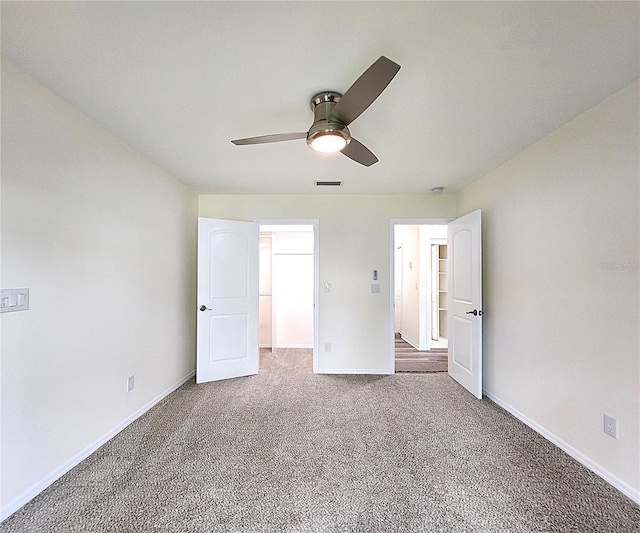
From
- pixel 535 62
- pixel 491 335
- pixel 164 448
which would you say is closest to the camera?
pixel 535 62

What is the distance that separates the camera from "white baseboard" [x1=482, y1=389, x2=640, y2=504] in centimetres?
171

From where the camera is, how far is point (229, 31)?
133cm

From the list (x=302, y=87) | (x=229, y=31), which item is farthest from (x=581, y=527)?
(x=229, y=31)

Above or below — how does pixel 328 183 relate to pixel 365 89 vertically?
above

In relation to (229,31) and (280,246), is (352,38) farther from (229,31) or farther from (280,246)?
(280,246)

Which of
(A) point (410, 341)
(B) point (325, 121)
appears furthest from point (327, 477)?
(A) point (410, 341)

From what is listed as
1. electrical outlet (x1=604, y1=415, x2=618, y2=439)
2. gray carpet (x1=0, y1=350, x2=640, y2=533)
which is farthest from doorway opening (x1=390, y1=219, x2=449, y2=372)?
electrical outlet (x1=604, y1=415, x2=618, y2=439)

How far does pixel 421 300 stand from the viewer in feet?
17.4

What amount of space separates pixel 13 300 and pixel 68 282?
0.37 m

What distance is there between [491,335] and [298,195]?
2.76m

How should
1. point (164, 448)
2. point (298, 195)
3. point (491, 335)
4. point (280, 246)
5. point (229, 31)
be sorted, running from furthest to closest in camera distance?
point (280, 246)
point (298, 195)
point (491, 335)
point (164, 448)
point (229, 31)

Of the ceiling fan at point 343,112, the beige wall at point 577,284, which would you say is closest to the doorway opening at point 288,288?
the beige wall at point 577,284

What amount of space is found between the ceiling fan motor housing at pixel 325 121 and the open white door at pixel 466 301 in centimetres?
205

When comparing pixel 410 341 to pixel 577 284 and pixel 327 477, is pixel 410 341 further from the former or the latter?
pixel 327 477
